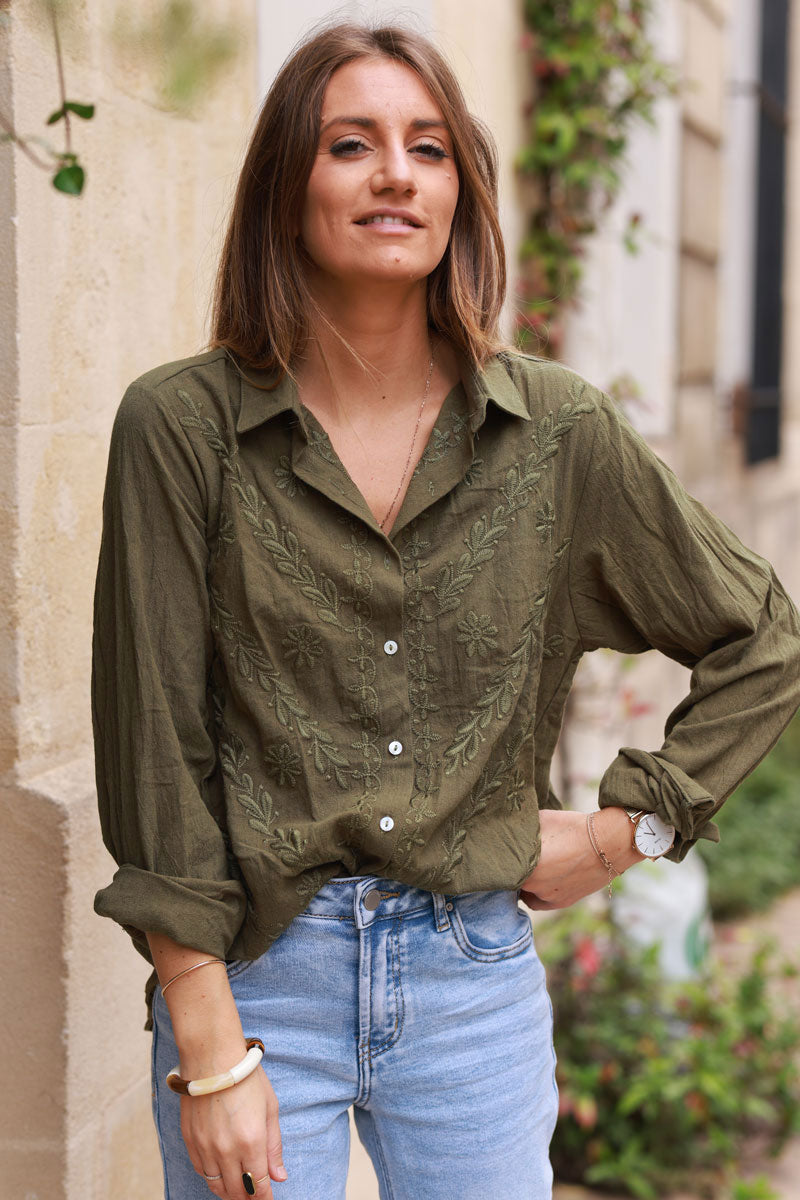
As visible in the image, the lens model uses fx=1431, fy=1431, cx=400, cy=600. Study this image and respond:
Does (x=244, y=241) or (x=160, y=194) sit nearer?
(x=244, y=241)

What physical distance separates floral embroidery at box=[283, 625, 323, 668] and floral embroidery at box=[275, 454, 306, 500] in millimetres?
152

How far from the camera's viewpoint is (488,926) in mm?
1723

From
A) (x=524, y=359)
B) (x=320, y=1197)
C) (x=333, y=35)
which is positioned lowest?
(x=320, y=1197)

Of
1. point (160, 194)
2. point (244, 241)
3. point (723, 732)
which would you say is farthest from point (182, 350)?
point (723, 732)

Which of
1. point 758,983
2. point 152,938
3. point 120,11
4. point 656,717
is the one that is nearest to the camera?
point 152,938

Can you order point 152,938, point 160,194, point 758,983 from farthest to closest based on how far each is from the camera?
1. point 758,983
2. point 160,194
3. point 152,938

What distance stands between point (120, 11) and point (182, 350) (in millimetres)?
580

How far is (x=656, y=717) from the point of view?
19.4ft

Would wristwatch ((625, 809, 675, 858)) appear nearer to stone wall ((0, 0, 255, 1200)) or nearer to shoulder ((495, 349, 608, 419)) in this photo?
shoulder ((495, 349, 608, 419))

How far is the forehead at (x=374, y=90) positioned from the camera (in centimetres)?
164

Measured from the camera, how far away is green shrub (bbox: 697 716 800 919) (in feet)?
18.5

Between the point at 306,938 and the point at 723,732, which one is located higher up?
the point at 723,732

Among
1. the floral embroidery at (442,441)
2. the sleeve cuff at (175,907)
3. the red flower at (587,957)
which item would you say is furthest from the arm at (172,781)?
the red flower at (587,957)

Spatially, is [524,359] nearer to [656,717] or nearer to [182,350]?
[182,350]
